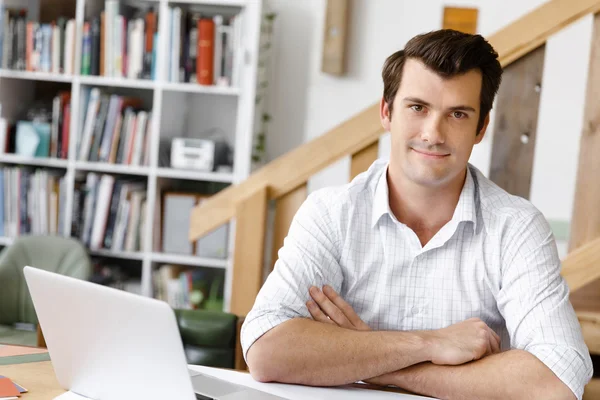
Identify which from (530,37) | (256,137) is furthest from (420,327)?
(256,137)

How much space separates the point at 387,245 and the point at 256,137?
2235 mm

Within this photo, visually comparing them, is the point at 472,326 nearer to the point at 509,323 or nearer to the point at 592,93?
the point at 509,323

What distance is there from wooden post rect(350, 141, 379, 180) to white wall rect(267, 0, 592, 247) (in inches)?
54.9

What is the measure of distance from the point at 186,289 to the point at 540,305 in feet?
7.82

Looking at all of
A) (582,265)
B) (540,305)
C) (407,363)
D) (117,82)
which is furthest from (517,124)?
(117,82)

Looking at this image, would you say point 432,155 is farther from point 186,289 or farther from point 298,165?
point 186,289

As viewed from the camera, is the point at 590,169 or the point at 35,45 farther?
the point at 35,45

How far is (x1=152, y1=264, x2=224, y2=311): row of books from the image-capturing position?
3650mm

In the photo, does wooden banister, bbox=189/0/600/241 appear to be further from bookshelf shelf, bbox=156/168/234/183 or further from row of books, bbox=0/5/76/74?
row of books, bbox=0/5/76/74

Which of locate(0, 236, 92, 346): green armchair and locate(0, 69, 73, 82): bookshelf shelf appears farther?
locate(0, 69, 73, 82): bookshelf shelf

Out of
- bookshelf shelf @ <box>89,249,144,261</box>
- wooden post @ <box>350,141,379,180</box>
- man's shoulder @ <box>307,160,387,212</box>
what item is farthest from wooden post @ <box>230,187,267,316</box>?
bookshelf shelf @ <box>89,249,144,261</box>

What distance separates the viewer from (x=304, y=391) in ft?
4.52

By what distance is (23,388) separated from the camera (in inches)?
50.9

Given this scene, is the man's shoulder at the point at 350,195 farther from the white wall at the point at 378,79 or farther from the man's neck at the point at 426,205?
the white wall at the point at 378,79
